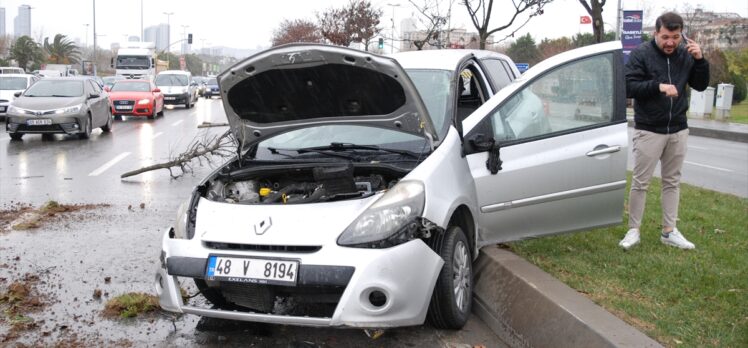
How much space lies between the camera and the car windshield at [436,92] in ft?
17.0

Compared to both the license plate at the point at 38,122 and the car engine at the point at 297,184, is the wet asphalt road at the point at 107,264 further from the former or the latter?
the license plate at the point at 38,122

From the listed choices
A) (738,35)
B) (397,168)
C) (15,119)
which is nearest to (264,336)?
(397,168)

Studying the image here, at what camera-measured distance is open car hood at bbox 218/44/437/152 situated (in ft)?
14.3

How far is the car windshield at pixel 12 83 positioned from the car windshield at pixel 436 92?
2235cm

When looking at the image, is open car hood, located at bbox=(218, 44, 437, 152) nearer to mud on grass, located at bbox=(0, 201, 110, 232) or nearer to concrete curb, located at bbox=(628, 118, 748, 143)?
mud on grass, located at bbox=(0, 201, 110, 232)

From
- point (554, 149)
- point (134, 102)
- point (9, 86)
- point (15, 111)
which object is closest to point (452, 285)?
point (554, 149)

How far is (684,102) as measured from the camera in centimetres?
560

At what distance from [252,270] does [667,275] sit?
2.79 metres

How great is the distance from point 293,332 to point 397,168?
1.18 meters

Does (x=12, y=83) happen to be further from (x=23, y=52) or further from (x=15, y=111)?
(x=23, y=52)

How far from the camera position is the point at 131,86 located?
26516 millimetres

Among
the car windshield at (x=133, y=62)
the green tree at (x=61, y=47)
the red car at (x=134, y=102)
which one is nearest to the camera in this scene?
the red car at (x=134, y=102)

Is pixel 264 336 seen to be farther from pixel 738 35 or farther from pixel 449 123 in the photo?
pixel 738 35

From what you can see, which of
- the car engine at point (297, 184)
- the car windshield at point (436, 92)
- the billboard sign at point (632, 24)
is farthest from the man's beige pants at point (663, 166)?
the billboard sign at point (632, 24)
